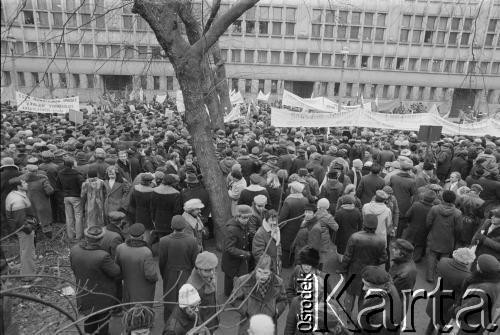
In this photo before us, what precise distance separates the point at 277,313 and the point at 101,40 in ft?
130

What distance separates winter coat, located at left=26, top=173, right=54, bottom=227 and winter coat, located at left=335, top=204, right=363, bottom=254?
4986mm

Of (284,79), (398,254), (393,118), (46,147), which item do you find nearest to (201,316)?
(398,254)

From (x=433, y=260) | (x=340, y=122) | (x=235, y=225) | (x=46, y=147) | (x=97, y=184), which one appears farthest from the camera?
(x=340, y=122)

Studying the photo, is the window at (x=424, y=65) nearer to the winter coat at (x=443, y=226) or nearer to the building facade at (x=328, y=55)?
the building facade at (x=328, y=55)

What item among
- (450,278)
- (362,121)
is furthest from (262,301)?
(362,121)

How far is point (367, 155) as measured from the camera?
9688 millimetres

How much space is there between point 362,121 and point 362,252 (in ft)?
24.1

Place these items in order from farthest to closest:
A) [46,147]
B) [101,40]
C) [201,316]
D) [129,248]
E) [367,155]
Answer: [101,40] → [367,155] → [46,147] → [129,248] → [201,316]

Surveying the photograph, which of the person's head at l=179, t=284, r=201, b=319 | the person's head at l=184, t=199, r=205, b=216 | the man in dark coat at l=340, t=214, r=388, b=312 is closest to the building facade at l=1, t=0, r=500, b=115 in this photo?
the person's head at l=184, t=199, r=205, b=216

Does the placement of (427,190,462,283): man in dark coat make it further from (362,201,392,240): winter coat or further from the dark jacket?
the dark jacket

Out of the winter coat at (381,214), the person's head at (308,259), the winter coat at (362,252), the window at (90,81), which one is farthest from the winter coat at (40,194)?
the window at (90,81)

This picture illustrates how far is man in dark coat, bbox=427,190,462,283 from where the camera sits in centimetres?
596

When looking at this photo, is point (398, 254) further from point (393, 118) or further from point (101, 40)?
point (101, 40)

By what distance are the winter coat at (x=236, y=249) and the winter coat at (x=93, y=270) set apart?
1460 mm
